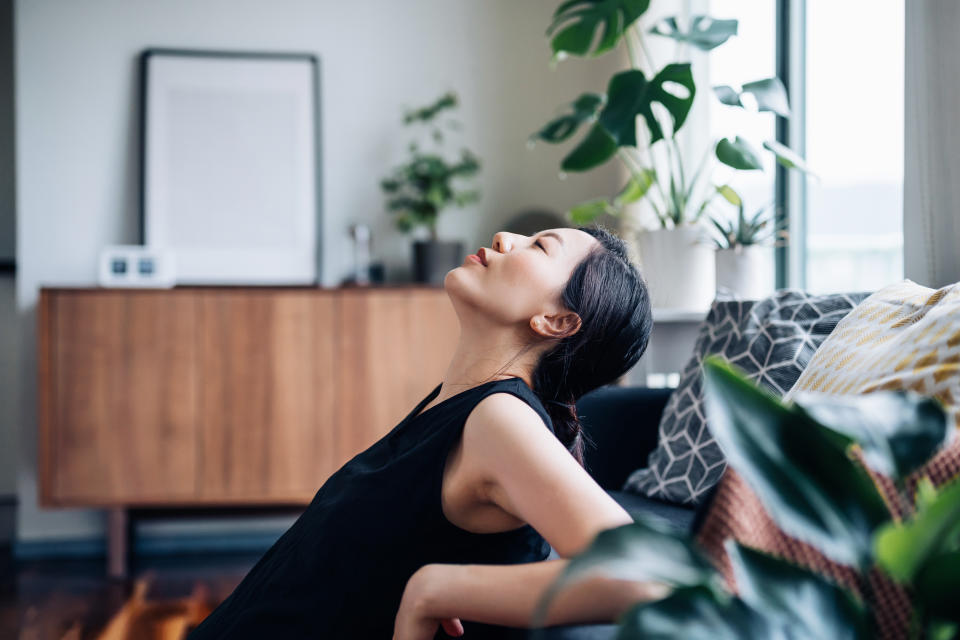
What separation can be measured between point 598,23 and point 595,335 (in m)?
1.60

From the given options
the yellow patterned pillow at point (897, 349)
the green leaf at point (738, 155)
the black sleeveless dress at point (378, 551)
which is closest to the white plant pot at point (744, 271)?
the green leaf at point (738, 155)

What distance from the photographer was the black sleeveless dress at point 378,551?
36.8 inches

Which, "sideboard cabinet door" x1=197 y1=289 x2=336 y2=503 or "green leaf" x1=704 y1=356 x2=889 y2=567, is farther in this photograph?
"sideboard cabinet door" x1=197 y1=289 x2=336 y2=503

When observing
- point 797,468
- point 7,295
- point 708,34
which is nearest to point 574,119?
point 708,34

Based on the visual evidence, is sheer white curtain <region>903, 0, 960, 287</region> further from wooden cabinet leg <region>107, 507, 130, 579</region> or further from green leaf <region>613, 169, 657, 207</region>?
wooden cabinet leg <region>107, 507, 130, 579</region>

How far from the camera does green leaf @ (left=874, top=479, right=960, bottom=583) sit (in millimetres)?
417

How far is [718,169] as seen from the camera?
3.06m

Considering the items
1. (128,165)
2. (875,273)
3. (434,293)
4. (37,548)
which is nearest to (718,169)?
(875,273)

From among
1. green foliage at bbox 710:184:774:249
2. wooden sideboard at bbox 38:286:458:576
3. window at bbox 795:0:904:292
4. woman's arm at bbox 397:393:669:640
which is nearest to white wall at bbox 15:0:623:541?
wooden sideboard at bbox 38:286:458:576

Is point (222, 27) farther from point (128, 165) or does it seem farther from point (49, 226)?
point (49, 226)

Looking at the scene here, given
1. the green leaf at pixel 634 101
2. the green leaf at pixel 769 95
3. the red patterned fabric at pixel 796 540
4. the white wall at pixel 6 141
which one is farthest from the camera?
the white wall at pixel 6 141

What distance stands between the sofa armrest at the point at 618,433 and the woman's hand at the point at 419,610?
108 centimetres

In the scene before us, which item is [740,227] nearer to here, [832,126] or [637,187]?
[637,187]

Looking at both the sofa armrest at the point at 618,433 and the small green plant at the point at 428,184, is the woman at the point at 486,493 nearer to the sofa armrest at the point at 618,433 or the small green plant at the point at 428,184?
the sofa armrest at the point at 618,433
